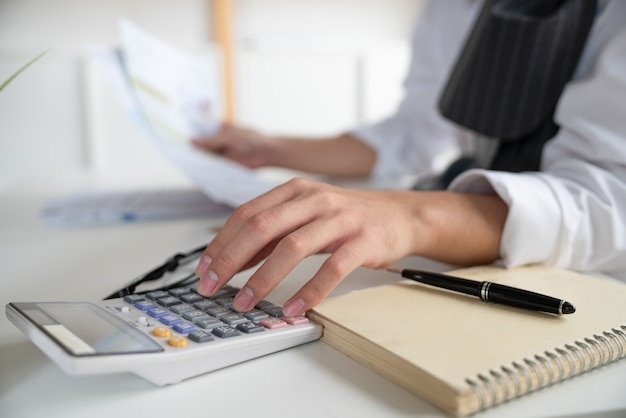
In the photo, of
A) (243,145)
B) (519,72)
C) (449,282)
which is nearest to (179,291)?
(449,282)

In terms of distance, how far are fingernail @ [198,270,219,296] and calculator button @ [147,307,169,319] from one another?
34 millimetres

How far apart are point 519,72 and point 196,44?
207cm

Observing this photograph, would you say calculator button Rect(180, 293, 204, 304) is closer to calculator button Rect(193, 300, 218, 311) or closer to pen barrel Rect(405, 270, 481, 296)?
calculator button Rect(193, 300, 218, 311)

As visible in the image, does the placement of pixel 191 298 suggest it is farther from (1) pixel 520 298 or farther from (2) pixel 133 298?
(1) pixel 520 298

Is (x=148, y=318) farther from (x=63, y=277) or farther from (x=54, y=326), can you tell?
(x=63, y=277)

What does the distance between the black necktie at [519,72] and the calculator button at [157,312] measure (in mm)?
470

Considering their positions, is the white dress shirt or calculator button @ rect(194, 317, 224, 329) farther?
the white dress shirt

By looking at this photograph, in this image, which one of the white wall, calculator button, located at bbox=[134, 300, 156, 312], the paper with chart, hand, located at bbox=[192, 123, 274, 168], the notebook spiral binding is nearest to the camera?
the notebook spiral binding

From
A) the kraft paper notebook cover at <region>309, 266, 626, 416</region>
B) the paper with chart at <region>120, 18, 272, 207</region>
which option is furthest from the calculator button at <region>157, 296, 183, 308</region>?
the paper with chart at <region>120, 18, 272, 207</region>

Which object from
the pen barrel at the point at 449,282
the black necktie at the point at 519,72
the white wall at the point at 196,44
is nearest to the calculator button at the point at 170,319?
the pen barrel at the point at 449,282

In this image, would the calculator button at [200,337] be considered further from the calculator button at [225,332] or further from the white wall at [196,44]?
the white wall at [196,44]

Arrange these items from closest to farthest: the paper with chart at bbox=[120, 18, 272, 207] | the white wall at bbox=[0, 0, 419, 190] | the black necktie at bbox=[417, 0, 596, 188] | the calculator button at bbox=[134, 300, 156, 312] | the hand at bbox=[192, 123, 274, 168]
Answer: the calculator button at bbox=[134, 300, 156, 312], the black necktie at bbox=[417, 0, 596, 188], the paper with chart at bbox=[120, 18, 272, 207], the hand at bbox=[192, 123, 274, 168], the white wall at bbox=[0, 0, 419, 190]

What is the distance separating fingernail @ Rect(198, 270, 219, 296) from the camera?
1.40 feet

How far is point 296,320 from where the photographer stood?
15.7 inches
